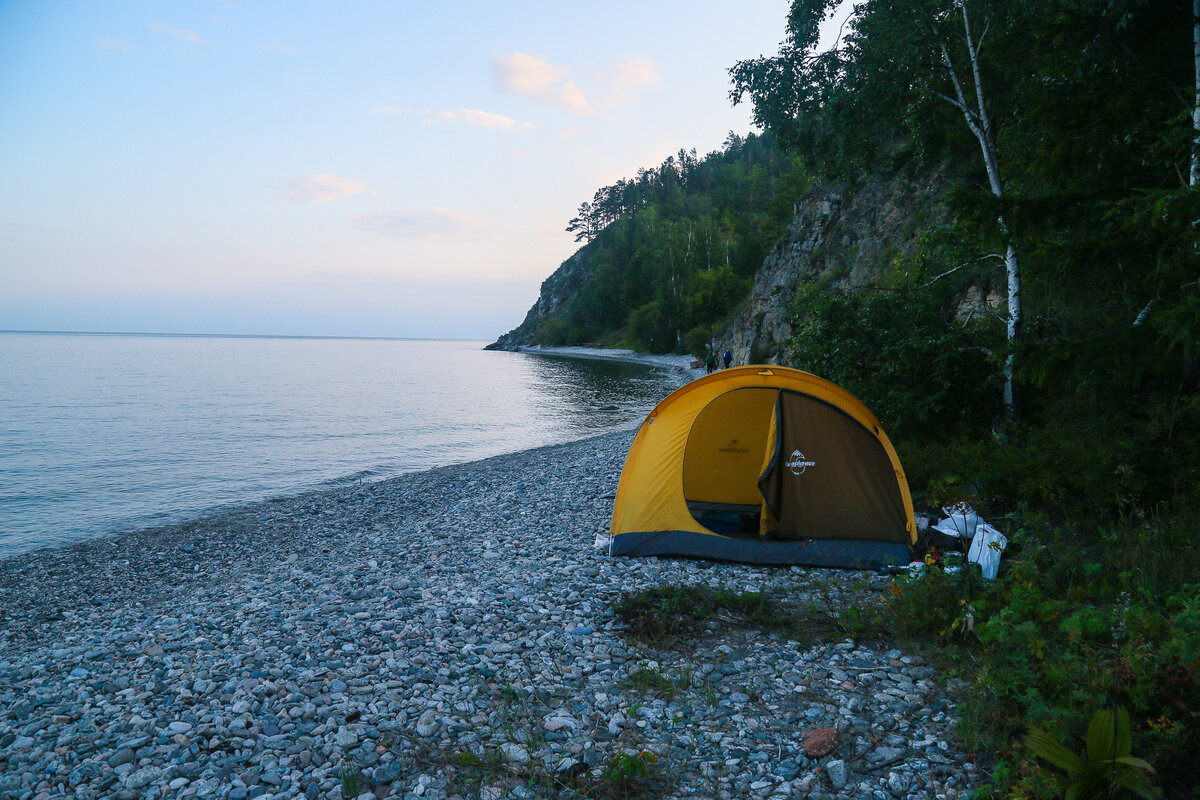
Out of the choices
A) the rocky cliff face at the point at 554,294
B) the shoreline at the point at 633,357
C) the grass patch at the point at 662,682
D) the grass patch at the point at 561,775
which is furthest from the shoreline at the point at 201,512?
the rocky cliff face at the point at 554,294

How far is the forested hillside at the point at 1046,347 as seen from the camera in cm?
403

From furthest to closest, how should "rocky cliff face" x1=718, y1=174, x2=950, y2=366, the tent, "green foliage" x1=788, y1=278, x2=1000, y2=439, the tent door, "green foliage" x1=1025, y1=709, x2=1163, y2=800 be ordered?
"rocky cliff face" x1=718, y1=174, x2=950, y2=366 < "green foliage" x1=788, y1=278, x2=1000, y2=439 < the tent door < the tent < "green foliage" x1=1025, y1=709, x2=1163, y2=800

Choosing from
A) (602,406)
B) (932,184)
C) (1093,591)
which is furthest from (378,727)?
(602,406)

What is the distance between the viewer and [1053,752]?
3.43 meters

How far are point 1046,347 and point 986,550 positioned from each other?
8.86 feet

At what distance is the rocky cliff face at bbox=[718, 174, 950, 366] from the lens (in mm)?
24219

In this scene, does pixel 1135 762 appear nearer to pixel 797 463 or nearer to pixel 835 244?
pixel 797 463

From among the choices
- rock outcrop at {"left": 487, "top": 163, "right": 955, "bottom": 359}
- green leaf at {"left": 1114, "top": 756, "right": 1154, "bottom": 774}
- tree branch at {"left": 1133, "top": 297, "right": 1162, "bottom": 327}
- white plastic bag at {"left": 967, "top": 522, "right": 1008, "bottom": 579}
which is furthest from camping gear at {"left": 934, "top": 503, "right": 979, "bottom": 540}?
rock outcrop at {"left": 487, "top": 163, "right": 955, "bottom": 359}

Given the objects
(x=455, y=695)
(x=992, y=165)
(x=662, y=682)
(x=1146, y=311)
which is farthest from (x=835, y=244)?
(x=455, y=695)

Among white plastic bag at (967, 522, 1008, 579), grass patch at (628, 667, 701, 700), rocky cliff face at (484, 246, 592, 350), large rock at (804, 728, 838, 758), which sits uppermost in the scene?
rocky cliff face at (484, 246, 592, 350)

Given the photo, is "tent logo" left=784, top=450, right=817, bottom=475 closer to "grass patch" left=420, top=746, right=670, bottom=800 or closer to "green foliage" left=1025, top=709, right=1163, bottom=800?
"grass patch" left=420, top=746, right=670, bottom=800

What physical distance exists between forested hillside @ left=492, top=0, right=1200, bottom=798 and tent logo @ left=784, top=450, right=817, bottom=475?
2576mm

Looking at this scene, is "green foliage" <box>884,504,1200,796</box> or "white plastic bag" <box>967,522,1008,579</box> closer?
"green foliage" <box>884,504,1200,796</box>

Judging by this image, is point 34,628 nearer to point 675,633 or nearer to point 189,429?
point 675,633
